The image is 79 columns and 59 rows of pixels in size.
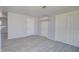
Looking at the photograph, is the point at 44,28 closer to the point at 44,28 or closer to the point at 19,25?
the point at 44,28

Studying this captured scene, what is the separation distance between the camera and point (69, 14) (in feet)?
18.4

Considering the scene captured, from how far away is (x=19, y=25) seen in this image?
8266 mm

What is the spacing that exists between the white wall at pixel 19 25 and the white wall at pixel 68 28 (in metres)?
3.43

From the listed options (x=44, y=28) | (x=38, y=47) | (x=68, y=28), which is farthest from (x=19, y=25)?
(x=68, y=28)

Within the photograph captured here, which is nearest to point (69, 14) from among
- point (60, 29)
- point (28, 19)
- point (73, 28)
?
point (73, 28)

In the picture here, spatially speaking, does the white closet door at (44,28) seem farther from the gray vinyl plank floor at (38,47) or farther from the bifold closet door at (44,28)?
the gray vinyl plank floor at (38,47)

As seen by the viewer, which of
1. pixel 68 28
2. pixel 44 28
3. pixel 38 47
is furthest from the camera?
pixel 44 28

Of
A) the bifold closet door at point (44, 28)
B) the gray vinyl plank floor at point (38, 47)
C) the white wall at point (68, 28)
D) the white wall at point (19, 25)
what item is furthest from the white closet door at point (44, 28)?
the gray vinyl plank floor at point (38, 47)

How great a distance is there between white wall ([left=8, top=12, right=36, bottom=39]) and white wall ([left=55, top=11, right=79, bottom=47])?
11.3 feet

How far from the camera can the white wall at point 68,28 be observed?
518 cm

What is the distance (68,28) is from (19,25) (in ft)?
14.6

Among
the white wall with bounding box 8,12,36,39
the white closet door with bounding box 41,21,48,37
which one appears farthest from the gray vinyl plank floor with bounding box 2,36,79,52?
the white closet door with bounding box 41,21,48,37
